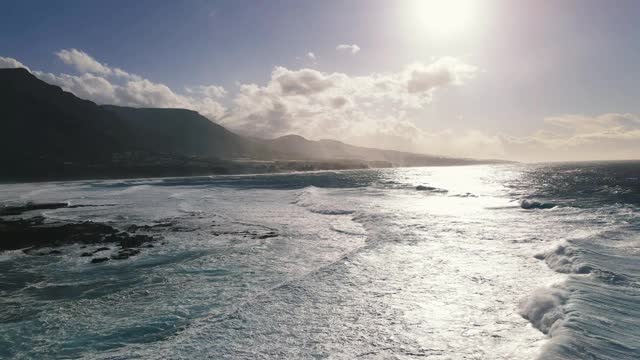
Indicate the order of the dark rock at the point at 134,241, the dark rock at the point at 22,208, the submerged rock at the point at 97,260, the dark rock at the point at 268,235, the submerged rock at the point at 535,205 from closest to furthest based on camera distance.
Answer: the submerged rock at the point at 97,260, the dark rock at the point at 134,241, the dark rock at the point at 268,235, the submerged rock at the point at 535,205, the dark rock at the point at 22,208

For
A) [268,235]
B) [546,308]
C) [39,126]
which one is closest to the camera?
[546,308]

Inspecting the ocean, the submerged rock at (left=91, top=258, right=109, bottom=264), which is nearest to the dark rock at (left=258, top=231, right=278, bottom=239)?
the ocean

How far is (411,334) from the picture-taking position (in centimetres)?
1145

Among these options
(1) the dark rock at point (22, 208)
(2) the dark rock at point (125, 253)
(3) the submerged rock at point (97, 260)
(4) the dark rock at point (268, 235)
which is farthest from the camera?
(1) the dark rock at point (22, 208)

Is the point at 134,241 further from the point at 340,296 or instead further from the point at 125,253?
the point at 340,296

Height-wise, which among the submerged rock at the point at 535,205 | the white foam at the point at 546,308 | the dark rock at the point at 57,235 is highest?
the submerged rock at the point at 535,205

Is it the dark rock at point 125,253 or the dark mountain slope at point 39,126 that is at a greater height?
the dark mountain slope at point 39,126

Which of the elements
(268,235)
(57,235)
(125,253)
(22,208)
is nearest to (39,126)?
(22,208)

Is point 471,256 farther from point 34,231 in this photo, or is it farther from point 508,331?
point 34,231

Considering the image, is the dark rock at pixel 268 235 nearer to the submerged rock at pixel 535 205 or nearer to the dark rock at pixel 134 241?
the dark rock at pixel 134 241

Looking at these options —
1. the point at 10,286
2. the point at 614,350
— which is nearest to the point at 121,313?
the point at 10,286

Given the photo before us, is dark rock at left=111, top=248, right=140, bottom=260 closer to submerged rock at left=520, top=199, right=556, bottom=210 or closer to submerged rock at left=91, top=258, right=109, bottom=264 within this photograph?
submerged rock at left=91, top=258, right=109, bottom=264

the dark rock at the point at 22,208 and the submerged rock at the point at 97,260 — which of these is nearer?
the submerged rock at the point at 97,260

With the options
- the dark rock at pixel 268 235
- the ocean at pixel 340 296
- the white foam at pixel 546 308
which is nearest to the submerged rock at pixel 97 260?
the ocean at pixel 340 296
